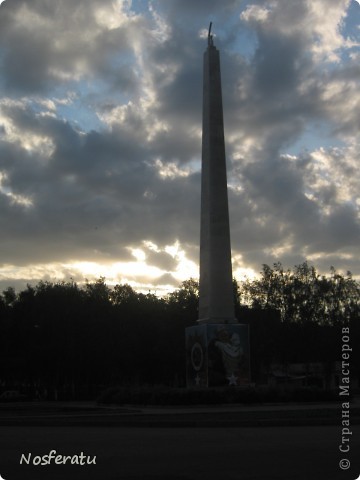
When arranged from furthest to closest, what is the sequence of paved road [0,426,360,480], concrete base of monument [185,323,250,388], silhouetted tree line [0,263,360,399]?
silhouetted tree line [0,263,360,399], concrete base of monument [185,323,250,388], paved road [0,426,360,480]

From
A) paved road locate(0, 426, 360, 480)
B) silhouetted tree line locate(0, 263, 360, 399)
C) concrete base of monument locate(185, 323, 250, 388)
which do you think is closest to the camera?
paved road locate(0, 426, 360, 480)

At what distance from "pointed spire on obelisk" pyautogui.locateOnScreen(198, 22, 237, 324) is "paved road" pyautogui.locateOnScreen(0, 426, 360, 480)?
17824 millimetres

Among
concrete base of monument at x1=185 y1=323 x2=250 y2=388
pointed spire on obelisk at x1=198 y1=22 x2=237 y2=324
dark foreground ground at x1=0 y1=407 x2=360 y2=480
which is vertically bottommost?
dark foreground ground at x1=0 y1=407 x2=360 y2=480

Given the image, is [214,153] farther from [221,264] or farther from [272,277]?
[272,277]

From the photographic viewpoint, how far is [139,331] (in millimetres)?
64000

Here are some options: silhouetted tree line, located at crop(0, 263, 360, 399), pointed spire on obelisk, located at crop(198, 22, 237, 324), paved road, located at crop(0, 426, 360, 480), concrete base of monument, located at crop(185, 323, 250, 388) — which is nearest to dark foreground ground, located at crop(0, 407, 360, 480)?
paved road, located at crop(0, 426, 360, 480)

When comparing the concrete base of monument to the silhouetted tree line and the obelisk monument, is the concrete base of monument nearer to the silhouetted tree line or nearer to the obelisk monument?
the obelisk monument

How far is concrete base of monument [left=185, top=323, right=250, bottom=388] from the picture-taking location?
3484 centimetres

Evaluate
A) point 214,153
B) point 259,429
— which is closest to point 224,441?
point 259,429

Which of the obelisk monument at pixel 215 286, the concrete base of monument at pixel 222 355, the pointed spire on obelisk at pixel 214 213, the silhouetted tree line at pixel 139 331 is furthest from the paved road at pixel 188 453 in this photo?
the silhouetted tree line at pixel 139 331

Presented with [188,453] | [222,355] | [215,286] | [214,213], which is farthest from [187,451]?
[214,213]

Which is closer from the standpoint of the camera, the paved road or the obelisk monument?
the paved road

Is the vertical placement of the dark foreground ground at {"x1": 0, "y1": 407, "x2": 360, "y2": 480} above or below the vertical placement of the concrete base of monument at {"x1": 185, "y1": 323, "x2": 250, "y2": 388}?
below

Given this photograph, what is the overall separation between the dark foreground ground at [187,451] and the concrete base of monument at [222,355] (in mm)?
16022
